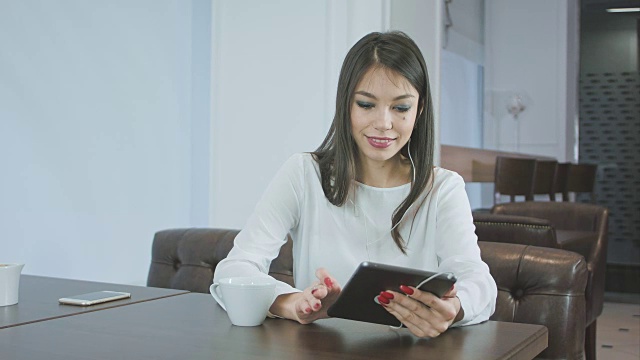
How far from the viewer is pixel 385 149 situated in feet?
5.25

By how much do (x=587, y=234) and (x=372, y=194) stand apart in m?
2.40

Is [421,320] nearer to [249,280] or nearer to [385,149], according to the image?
[249,280]

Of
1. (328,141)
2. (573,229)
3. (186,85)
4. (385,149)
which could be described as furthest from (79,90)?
(573,229)

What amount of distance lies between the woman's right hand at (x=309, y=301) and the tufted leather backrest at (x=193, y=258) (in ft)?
2.42

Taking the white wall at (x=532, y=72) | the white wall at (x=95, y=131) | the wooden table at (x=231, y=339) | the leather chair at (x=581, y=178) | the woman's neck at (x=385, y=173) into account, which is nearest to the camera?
the wooden table at (x=231, y=339)

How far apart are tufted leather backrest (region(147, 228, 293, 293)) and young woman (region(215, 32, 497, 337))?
1.26ft

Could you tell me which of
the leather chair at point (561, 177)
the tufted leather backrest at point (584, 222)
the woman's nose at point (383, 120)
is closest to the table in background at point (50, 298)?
the woman's nose at point (383, 120)

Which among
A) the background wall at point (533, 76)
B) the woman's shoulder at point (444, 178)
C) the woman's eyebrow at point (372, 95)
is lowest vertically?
the woman's shoulder at point (444, 178)

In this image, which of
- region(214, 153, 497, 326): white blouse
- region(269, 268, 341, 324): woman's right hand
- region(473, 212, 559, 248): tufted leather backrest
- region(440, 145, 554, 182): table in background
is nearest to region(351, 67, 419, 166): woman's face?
region(214, 153, 497, 326): white blouse

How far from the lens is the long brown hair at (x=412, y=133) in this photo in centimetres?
162

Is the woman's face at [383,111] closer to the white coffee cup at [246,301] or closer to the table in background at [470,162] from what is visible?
the white coffee cup at [246,301]

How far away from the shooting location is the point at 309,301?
4.11 ft

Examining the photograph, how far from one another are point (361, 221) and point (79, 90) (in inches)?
85.6

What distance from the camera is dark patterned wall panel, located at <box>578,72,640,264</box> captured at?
7.07 metres
